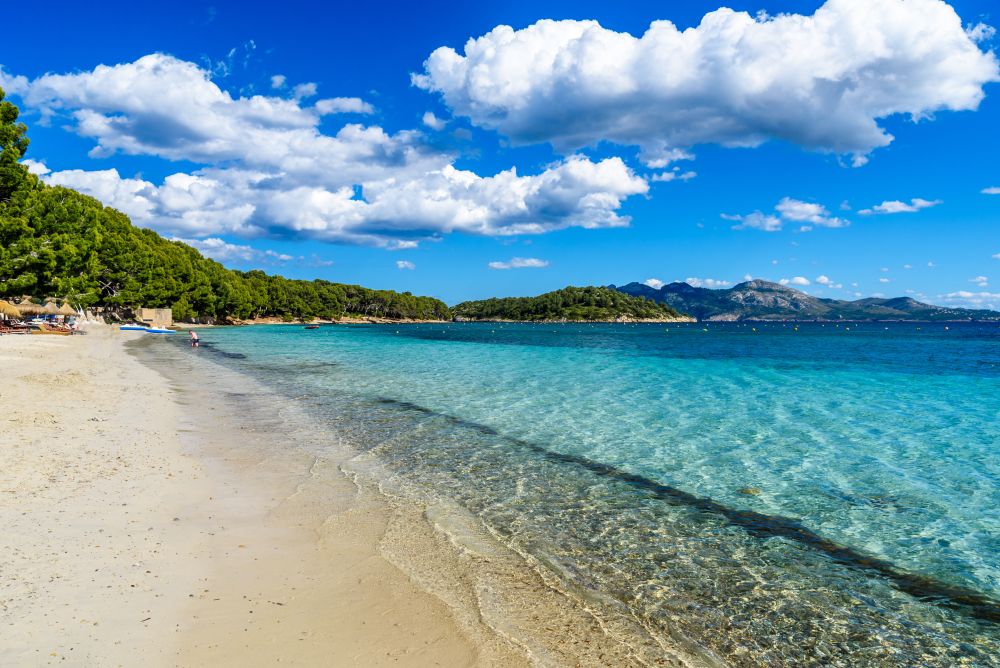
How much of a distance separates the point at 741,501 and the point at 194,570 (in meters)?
9.76

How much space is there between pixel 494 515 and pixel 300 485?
411 cm

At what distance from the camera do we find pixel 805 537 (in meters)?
9.19

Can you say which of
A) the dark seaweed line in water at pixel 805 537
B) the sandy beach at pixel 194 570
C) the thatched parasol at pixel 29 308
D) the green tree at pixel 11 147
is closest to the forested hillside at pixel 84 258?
the green tree at pixel 11 147

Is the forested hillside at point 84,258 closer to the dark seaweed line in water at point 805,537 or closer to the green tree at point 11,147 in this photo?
the green tree at point 11,147

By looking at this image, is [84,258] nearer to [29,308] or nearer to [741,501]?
[29,308]

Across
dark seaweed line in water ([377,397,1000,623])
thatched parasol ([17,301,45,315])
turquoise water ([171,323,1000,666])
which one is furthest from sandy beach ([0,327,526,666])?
thatched parasol ([17,301,45,315])

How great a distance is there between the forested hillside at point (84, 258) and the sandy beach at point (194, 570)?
148ft

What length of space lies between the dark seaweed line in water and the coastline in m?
4.38

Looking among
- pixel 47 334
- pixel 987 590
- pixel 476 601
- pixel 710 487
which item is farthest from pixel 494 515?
pixel 47 334

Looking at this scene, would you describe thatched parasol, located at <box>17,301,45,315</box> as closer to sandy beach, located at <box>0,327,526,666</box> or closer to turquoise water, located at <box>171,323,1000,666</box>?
turquoise water, located at <box>171,323,1000,666</box>

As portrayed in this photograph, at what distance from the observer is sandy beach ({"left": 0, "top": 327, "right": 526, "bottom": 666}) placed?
16.6 ft

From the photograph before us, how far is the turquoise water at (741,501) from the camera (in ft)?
21.2

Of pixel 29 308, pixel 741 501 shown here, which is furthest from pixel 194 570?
pixel 29 308

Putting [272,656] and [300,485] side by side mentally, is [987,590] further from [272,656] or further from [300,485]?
[300,485]
